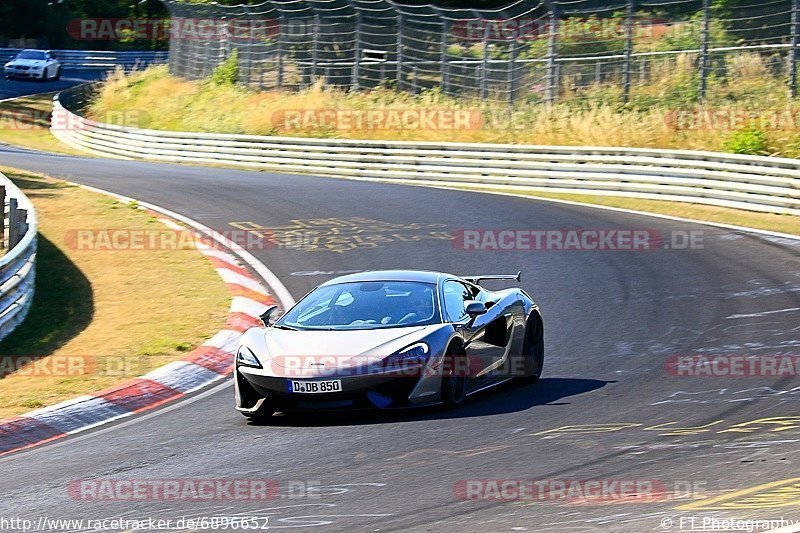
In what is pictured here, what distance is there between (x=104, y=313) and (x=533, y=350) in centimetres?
583

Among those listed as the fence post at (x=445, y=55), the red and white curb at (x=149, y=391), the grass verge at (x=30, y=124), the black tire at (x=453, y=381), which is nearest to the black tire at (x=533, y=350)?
the black tire at (x=453, y=381)

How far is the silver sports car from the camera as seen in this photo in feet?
29.6

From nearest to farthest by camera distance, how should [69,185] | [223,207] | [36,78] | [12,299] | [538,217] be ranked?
1. [12,299]
2. [538,217]
3. [223,207]
4. [69,185]
5. [36,78]

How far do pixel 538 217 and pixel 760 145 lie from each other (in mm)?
6070

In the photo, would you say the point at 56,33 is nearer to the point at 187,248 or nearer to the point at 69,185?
the point at 69,185

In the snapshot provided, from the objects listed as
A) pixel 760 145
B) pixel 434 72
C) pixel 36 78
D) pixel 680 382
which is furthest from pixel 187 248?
pixel 36 78

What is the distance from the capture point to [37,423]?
9750mm

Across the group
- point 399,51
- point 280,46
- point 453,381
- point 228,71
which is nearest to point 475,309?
point 453,381

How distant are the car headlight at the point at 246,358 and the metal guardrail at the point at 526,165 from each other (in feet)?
45.5

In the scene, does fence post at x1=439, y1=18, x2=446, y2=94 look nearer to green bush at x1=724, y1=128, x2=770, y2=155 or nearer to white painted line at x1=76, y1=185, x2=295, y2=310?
green bush at x1=724, y1=128, x2=770, y2=155

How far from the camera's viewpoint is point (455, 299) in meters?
10.3

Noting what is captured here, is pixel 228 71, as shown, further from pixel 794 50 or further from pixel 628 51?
pixel 794 50

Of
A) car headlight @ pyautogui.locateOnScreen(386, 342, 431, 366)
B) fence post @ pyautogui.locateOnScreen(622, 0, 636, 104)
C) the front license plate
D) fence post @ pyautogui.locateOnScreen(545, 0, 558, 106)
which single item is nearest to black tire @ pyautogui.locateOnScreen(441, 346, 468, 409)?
car headlight @ pyautogui.locateOnScreen(386, 342, 431, 366)

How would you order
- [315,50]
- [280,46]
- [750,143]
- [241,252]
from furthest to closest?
Result: [280,46] → [315,50] → [750,143] → [241,252]
